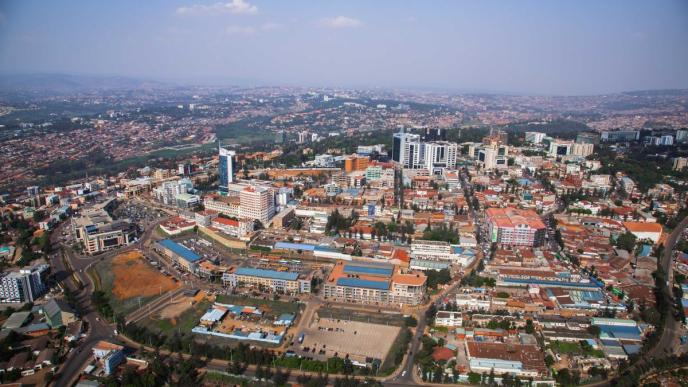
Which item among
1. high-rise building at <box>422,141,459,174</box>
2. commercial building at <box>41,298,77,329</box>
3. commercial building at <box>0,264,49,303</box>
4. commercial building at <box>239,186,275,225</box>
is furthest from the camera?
high-rise building at <box>422,141,459,174</box>

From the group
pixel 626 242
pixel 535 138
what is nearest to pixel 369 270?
pixel 626 242

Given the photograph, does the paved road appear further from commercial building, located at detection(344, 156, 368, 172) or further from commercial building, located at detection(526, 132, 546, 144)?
commercial building, located at detection(526, 132, 546, 144)

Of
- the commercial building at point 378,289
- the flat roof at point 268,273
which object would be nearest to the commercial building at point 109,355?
the flat roof at point 268,273

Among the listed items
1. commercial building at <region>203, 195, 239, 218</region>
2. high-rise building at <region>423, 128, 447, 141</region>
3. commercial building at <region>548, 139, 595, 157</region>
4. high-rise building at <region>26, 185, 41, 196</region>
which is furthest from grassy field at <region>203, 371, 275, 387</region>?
commercial building at <region>548, 139, 595, 157</region>

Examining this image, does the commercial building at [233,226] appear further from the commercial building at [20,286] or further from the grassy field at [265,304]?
the commercial building at [20,286]

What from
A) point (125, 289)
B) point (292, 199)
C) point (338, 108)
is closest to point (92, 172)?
point (292, 199)

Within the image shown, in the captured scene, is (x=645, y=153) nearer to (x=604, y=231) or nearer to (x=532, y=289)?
(x=604, y=231)
